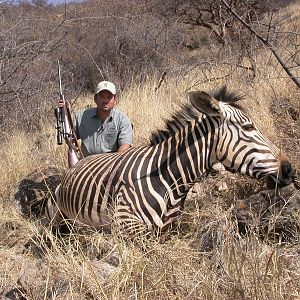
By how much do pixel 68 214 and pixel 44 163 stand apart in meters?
1.80

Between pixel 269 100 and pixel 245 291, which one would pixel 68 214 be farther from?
pixel 269 100

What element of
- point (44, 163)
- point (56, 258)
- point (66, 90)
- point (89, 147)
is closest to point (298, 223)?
point (56, 258)

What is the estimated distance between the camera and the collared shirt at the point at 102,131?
15.9 ft

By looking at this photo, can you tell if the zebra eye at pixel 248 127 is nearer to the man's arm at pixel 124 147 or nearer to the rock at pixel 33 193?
the man's arm at pixel 124 147

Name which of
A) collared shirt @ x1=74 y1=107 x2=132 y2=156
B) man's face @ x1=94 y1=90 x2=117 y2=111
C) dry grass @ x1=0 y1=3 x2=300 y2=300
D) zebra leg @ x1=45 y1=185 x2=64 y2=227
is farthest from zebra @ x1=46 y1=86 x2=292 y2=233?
man's face @ x1=94 y1=90 x2=117 y2=111

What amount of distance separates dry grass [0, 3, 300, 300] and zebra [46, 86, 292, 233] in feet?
0.53

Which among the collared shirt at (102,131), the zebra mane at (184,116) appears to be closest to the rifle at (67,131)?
the collared shirt at (102,131)

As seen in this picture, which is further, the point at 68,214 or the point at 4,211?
Result: the point at 4,211

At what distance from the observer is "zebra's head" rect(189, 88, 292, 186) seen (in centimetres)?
321

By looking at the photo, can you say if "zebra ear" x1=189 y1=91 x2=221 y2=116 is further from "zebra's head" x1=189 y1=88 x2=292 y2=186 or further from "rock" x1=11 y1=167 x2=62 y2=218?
"rock" x1=11 y1=167 x2=62 y2=218

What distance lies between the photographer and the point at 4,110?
6.67 meters

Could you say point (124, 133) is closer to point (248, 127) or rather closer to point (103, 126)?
point (103, 126)

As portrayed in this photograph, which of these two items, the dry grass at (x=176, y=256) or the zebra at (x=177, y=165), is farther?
the zebra at (x=177, y=165)

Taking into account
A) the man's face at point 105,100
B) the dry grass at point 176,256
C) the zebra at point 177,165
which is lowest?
the dry grass at point 176,256
